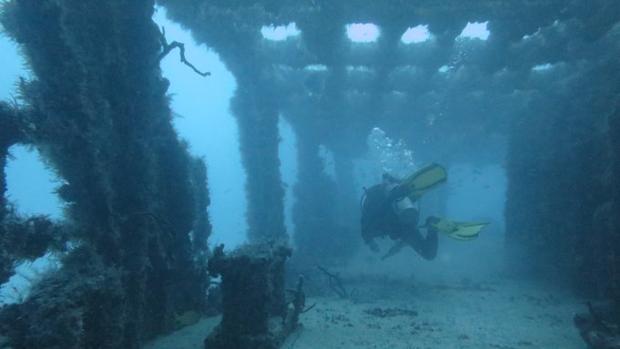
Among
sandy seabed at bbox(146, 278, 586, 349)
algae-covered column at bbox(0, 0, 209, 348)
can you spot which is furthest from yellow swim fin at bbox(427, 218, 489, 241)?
algae-covered column at bbox(0, 0, 209, 348)

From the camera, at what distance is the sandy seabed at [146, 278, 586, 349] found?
7039 millimetres

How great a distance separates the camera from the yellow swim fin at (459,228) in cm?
975

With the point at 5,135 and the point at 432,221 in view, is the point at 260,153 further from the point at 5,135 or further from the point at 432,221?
the point at 5,135

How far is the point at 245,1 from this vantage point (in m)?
12.6

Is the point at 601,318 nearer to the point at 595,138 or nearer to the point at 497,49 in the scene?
the point at 595,138

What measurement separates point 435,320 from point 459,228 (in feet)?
8.19

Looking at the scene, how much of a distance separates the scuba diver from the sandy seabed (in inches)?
62.1

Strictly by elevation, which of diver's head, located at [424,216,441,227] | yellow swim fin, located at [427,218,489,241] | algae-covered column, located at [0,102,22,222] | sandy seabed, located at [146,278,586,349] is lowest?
sandy seabed, located at [146,278,586,349]

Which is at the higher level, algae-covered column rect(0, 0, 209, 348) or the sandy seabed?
algae-covered column rect(0, 0, 209, 348)

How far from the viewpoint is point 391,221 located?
11.1m

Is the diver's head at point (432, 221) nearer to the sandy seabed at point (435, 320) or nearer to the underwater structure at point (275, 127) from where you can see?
the sandy seabed at point (435, 320)

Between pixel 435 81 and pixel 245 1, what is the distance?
9.27 m

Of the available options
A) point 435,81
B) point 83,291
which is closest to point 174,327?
point 83,291

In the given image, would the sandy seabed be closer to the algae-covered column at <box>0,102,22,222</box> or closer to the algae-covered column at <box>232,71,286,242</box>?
the algae-covered column at <box>0,102,22,222</box>
